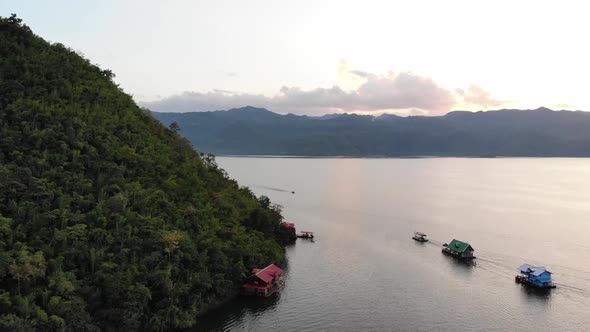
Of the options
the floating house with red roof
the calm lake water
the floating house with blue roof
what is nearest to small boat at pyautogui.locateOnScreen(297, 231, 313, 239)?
the calm lake water

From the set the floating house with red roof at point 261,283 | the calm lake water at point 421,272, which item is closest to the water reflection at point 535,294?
the calm lake water at point 421,272

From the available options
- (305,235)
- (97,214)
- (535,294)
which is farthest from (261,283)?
(535,294)

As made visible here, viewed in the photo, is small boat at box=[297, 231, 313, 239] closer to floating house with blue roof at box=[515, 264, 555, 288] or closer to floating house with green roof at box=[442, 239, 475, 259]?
floating house with green roof at box=[442, 239, 475, 259]

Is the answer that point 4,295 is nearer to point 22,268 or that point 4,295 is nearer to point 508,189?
point 22,268

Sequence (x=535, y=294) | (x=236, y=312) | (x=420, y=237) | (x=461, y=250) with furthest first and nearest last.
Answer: (x=420, y=237) < (x=461, y=250) < (x=535, y=294) < (x=236, y=312)

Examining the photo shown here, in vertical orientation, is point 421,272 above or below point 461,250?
below

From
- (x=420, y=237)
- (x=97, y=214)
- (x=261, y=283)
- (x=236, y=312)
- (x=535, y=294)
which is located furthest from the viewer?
(x=420, y=237)

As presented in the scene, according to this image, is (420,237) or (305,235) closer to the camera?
(305,235)

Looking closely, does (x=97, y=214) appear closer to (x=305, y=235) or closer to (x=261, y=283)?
(x=261, y=283)
